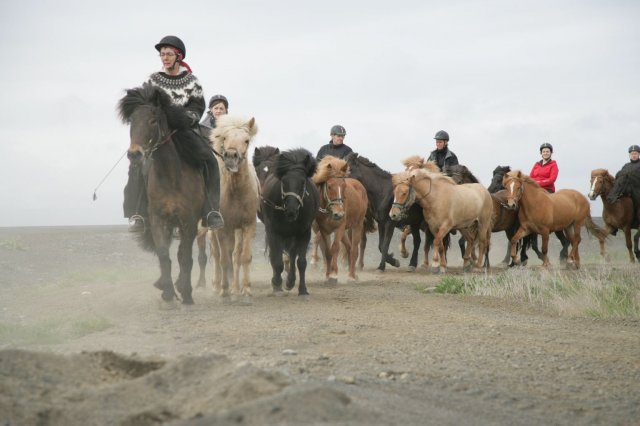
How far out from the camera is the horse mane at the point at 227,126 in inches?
393

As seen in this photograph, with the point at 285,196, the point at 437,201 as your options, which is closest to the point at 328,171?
the point at 285,196

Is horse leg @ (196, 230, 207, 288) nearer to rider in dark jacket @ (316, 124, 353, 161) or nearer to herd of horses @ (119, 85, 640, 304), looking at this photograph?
herd of horses @ (119, 85, 640, 304)

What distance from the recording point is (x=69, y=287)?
1364cm

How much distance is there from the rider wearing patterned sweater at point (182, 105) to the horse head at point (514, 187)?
34.2 feet

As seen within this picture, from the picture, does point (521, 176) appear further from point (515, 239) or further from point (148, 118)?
point (148, 118)

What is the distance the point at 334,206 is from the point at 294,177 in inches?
65.2

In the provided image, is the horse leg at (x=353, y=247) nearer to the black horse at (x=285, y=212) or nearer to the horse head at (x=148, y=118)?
the black horse at (x=285, y=212)

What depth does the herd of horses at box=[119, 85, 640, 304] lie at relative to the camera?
9.45 m

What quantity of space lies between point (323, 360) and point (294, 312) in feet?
11.7

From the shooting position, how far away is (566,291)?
39.8 feet

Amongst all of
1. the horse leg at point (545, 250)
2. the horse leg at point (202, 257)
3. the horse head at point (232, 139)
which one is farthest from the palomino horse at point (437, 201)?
the horse head at point (232, 139)

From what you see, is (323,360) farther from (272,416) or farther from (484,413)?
(272,416)

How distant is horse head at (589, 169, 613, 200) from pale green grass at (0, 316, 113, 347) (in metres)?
17.1

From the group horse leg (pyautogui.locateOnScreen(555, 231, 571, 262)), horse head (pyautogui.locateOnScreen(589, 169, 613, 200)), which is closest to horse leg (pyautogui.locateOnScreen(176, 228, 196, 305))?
horse leg (pyautogui.locateOnScreen(555, 231, 571, 262))
